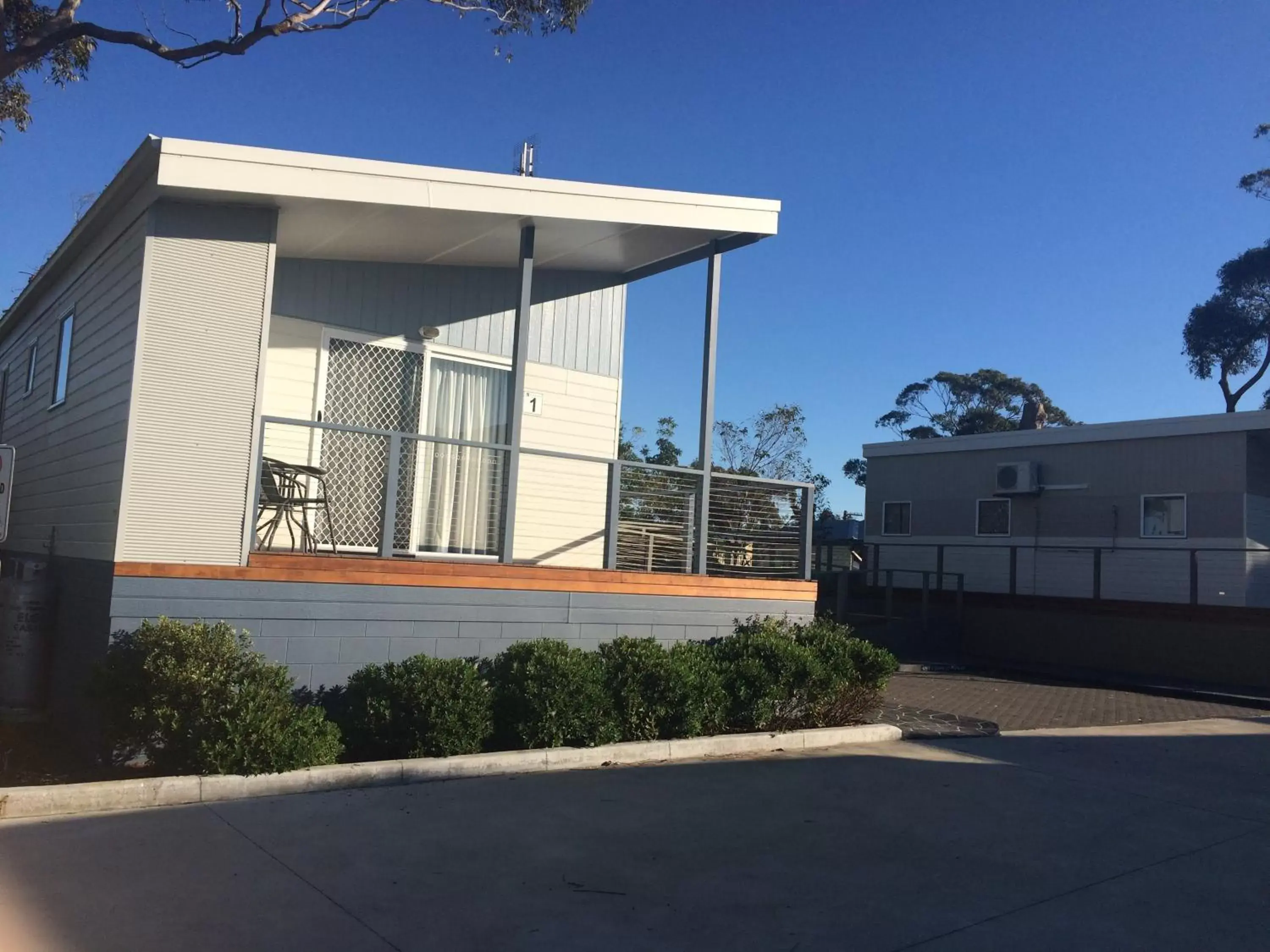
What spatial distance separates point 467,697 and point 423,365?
4.03m

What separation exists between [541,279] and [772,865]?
7.03 metres

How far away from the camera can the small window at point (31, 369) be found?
1182cm

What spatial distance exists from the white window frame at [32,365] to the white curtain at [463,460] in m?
4.91

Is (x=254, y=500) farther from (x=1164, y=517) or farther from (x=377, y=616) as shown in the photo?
(x=1164, y=517)

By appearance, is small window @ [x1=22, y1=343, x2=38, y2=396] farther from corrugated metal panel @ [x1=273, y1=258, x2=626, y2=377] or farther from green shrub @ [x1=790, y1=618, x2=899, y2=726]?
green shrub @ [x1=790, y1=618, x2=899, y2=726]

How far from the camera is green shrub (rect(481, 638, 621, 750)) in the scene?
738cm

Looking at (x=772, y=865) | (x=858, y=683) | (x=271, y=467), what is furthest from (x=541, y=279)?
(x=772, y=865)

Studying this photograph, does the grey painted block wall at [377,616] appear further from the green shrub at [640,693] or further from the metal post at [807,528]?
the metal post at [807,528]

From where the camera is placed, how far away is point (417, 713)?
6973mm

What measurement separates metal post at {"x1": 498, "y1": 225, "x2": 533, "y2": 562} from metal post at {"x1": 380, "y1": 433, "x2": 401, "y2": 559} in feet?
3.07

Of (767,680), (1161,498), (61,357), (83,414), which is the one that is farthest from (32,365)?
(1161,498)

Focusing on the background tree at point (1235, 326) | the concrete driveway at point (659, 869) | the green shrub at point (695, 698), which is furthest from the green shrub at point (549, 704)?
the background tree at point (1235, 326)

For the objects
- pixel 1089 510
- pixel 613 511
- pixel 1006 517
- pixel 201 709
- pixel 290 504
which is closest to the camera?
pixel 201 709

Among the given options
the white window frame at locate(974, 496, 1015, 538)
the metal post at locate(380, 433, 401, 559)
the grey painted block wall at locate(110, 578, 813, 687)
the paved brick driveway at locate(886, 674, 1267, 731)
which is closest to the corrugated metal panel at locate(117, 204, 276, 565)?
the grey painted block wall at locate(110, 578, 813, 687)
